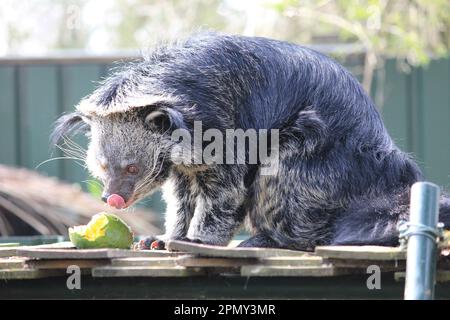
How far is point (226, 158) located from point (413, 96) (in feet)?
21.3

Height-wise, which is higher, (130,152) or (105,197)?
(130,152)

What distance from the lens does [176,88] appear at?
6.29 metres

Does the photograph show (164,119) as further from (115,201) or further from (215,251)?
(215,251)

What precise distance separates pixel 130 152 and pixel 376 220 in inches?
66.7

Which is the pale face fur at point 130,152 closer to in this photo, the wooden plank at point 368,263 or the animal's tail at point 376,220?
the animal's tail at point 376,220

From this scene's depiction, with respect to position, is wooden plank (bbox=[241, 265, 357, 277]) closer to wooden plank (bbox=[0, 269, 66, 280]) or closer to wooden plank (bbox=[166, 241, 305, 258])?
wooden plank (bbox=[166, 241, 305, 258])

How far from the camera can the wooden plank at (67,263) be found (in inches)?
198

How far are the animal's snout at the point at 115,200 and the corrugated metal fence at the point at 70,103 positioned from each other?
20.9 feet

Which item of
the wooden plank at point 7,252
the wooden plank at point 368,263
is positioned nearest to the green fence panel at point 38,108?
the wooden plank at point 7,252

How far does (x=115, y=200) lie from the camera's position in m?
6.07

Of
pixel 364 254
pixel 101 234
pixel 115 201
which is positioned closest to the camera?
pixel 364 254

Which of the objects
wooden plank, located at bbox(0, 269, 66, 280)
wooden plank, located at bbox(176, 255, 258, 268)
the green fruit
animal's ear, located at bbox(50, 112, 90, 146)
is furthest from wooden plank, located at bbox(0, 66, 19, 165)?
wooden plank, located at bbox(176, 255, 258, 268)

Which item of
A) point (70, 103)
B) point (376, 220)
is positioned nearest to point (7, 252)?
point (376, 220)

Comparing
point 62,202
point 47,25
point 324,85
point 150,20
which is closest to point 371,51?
point 62,202
